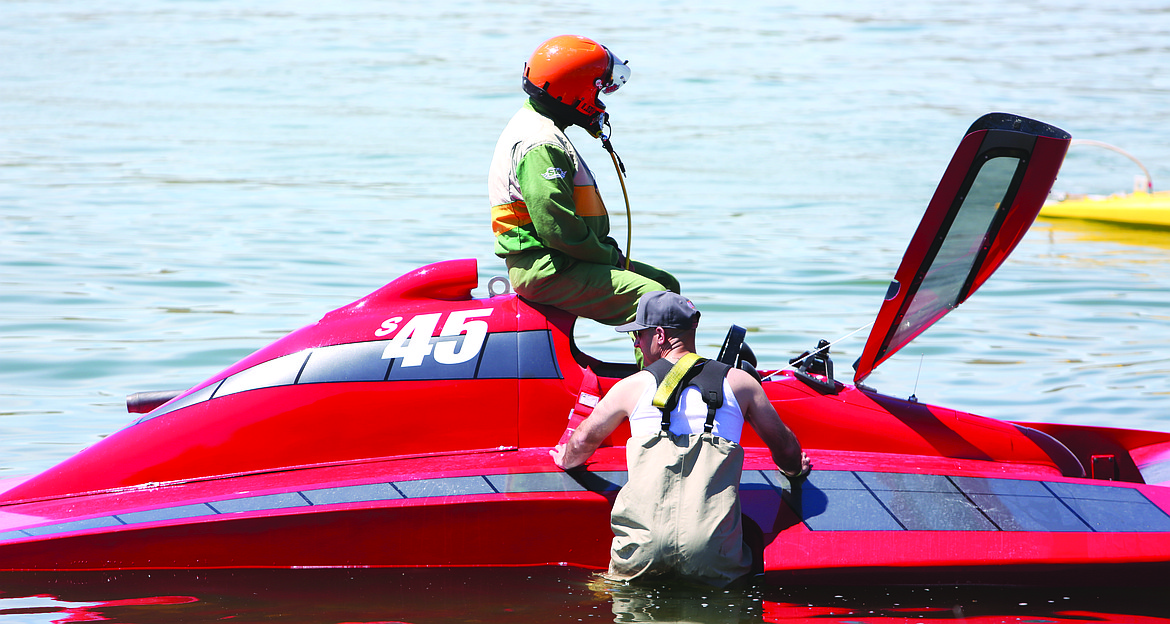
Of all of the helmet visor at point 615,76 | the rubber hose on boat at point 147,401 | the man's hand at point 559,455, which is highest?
the helmet visor at point 615,76

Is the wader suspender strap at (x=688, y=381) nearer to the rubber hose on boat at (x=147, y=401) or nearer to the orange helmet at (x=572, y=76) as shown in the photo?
the orange helmet at (x=572, y=76)

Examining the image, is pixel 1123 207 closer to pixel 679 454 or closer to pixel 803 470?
pixel 803 470

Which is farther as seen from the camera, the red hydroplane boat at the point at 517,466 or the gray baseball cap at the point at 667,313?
the red hydroplane boat at the point at 517,466

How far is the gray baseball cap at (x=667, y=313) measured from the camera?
4.21 meters

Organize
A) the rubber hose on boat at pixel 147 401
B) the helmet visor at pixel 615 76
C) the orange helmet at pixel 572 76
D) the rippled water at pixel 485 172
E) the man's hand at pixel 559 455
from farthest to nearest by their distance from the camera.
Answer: the rippled water at pixel 485 172
the rubber hose on boat at pixel 147 401
the helmet visor at pixel 615 76
the orange helmet at pixel 572 76
the man's hand at pixel 559 455

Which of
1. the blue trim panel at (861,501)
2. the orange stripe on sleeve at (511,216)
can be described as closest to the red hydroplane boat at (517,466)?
the blue trim panel at (861,501)

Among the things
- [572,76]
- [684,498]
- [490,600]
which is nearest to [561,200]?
[572,76]

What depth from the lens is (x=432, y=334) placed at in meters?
4.72

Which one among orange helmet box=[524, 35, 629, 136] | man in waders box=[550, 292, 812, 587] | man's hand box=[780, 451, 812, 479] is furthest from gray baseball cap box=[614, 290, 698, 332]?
orange helmet box=[524, 35, 629, 136]

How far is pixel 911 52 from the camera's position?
3047 cm

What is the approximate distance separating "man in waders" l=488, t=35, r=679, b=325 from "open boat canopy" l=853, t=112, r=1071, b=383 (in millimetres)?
1096

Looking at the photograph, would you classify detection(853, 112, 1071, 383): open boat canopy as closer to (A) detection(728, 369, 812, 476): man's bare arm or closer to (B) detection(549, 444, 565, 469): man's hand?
(A) detection(728, 369, 812, 476): man's bare arm

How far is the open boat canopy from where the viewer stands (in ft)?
14.4

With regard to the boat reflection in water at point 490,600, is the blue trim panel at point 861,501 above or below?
above
